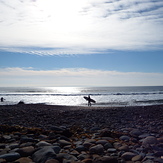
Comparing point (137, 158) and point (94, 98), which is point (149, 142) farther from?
point (94, 98)

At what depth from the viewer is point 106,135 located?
610 centimetres

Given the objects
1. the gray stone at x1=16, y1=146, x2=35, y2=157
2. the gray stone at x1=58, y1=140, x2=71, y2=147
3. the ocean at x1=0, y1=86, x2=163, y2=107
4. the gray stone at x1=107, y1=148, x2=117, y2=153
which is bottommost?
the ocean at x1=0, y1=86, x2=163, y2=107

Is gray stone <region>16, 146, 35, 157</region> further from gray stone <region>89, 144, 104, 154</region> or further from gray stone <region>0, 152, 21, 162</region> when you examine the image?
gray stone <region>89, 144, 104, 154</region>

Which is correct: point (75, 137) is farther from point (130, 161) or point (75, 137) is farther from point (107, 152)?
point (130, 161)

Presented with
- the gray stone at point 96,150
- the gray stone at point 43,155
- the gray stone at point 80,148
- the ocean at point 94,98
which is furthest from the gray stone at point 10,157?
the ocean at point 94,98

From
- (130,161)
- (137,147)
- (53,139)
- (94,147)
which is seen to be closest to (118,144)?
(137,147)

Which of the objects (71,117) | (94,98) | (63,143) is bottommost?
(94,98)

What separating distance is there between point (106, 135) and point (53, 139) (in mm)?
1603

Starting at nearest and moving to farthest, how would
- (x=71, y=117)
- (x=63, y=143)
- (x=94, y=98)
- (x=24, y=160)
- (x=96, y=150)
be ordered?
(x=24, y=160), (x=96, y=150), (x=63, y=143), (x=71, y=117), (x=94, y=98)

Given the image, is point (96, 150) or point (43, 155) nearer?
point (43, 155)

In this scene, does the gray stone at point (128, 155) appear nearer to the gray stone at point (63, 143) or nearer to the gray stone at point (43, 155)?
the gray stone at point (43, 155)

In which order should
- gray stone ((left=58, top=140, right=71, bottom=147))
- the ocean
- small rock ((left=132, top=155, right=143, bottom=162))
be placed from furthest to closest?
1. the ocean
2. gray stone ((left=58, top=140, right=71, bottom=147))
3. small rock ((left=132, top=155, right=143, bottom=162))

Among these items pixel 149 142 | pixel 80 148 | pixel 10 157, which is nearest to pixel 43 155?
pixel 10 157

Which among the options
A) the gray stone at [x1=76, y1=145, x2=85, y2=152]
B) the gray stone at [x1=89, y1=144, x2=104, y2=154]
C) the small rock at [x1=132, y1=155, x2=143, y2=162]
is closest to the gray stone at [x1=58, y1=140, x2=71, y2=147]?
the gray stone at [x1=76, y1=145, x2=85, y2=152]
